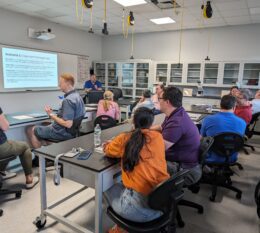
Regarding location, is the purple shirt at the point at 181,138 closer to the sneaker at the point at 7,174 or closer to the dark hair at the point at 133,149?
the dark hair at the point at 133,149

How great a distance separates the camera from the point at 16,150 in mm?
2377

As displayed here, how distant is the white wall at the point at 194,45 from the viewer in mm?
5887

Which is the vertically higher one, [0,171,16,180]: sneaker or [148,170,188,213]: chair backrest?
[148,170,188,213]: chair backrest

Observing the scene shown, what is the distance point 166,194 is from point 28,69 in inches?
208

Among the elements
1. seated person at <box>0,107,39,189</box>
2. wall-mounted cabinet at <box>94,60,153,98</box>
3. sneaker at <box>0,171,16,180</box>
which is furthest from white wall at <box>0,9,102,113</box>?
seated person at <box>0,107,39,189</box>

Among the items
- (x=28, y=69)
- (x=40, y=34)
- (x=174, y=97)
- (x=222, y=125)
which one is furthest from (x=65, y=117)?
(x=40, y=34)

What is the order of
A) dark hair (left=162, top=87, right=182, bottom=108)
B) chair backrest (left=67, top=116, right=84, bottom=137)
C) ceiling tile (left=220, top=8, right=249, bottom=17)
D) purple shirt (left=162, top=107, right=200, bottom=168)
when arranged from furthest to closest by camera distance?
ceiling tile (left=220, top=8, right=249, bottom=17) < chair backrest (left=67, top=116, right=84, bottom=137) < dark hair (left=162, top=87, right=182, bottom=108) < purple shirt (left=162, top=107, right=200, bottom=168)

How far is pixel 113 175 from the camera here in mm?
1703

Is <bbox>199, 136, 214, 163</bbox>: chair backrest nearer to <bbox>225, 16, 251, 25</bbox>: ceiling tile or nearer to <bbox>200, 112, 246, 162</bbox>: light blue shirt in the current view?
<bbox>200, 112, 246, 162</bbox>: light blue shirt

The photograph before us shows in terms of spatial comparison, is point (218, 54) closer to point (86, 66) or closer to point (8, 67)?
point (86, 66)

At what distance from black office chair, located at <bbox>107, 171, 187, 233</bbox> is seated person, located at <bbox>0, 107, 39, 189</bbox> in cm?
142

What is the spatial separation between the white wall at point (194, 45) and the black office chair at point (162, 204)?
18.6ft

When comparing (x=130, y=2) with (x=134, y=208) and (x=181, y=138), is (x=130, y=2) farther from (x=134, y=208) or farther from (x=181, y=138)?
(x=134, y=208)

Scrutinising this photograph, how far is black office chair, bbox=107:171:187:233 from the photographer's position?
1.26 meters
